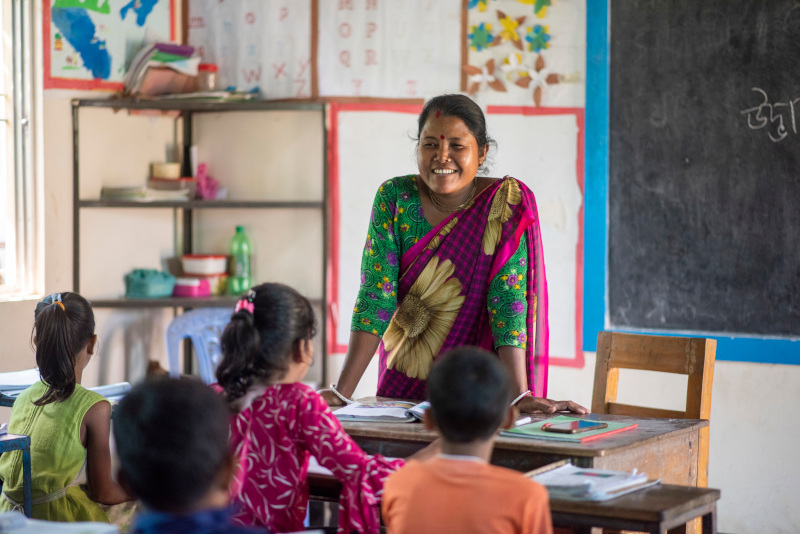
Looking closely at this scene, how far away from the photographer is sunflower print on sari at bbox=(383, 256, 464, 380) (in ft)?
8.31

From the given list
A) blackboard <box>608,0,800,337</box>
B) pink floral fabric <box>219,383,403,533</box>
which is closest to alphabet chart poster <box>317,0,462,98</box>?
blackboard <box>608,0,800,337</box>

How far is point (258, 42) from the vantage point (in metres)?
4.40

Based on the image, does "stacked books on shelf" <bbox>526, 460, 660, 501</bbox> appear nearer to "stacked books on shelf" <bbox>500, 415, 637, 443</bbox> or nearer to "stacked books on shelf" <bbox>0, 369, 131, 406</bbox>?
"stacked books on shelf" <bbox>500, 415, 637, 443</bbox>

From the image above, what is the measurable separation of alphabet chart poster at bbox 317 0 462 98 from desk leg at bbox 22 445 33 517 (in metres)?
2.48

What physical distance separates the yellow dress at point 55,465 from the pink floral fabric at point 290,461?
70 cm

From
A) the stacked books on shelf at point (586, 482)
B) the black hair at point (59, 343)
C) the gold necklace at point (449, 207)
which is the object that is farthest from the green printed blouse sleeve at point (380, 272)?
the stacked books on shelf at point (586, 482)

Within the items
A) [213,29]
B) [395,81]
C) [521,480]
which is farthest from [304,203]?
[521,480]

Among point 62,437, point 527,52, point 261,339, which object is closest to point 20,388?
point 62,437

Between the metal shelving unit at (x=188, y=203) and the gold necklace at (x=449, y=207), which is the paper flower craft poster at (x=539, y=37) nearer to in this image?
the metal shelving unit at (x=188, y=203)

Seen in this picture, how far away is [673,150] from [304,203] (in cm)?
160

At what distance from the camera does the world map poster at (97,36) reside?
3945mm

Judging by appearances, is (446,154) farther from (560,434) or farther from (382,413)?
(560,434)

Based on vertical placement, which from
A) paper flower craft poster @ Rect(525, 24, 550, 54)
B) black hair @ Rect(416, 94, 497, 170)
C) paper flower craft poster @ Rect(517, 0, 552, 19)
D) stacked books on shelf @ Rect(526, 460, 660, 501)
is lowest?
stacked books on shelf @ Rect(526, 460, 660, 501)

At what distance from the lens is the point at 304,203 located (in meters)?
4.24
